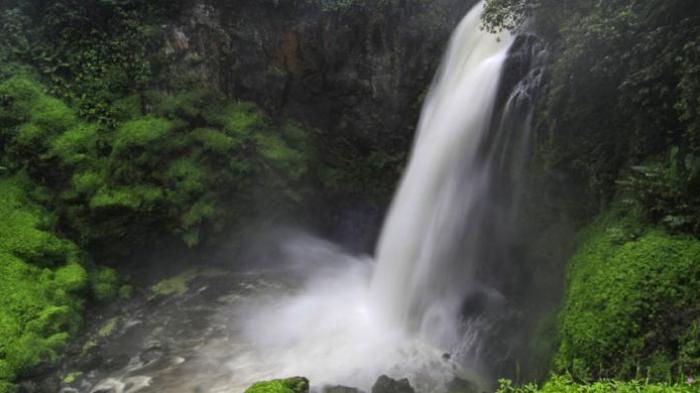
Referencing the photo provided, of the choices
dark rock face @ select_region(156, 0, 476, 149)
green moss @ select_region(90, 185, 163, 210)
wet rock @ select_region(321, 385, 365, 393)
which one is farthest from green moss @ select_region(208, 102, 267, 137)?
wet rock @ select_region(321, 385, 365, 393)

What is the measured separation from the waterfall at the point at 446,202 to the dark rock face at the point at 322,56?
1698 millimetres

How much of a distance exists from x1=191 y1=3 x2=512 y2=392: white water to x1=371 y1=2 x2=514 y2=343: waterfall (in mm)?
22

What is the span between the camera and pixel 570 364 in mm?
5891

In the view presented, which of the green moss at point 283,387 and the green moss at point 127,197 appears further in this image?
the green moss at point 127,197

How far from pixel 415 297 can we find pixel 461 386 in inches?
91.9

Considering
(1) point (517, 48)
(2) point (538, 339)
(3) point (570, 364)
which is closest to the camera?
(3) point (570, 364)

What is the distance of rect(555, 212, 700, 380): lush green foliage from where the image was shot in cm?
510

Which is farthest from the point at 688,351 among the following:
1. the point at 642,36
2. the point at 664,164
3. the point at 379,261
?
the point at 379,261

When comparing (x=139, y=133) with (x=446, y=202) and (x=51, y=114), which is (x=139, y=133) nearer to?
(x=51, y=114)

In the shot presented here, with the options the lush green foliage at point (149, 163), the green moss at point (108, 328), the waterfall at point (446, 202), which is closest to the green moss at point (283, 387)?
the waterfall at point (446, 202)

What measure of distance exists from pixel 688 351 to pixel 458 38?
9193 millimetres

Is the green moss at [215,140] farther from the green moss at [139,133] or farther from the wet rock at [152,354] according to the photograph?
the wet rock at [152,354]

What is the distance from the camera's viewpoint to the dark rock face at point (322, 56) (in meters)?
13.6

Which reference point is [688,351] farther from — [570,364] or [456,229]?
[456,229]
